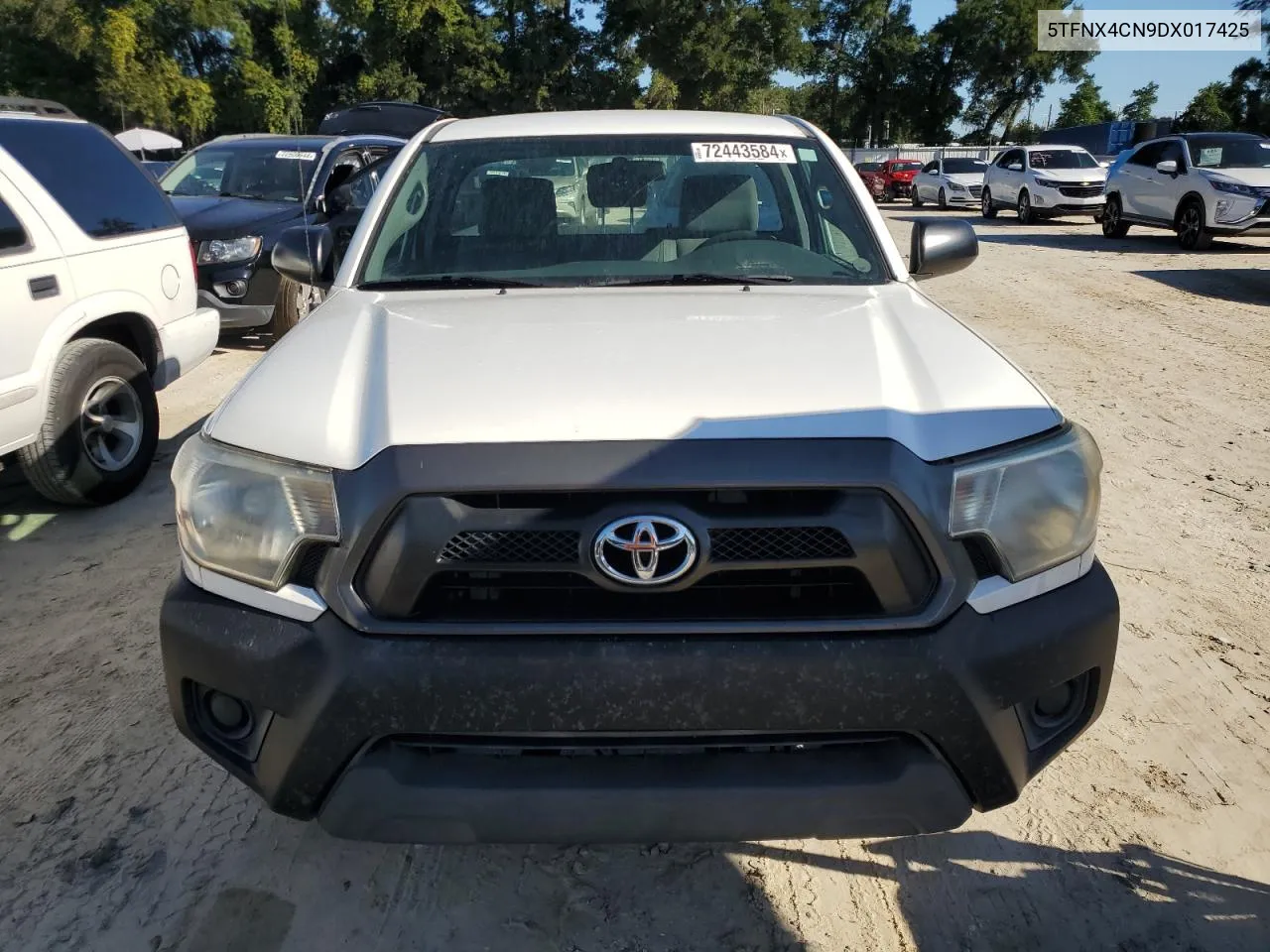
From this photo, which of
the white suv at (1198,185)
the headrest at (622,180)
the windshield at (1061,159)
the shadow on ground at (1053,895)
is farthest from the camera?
the windshield at (1061,159)

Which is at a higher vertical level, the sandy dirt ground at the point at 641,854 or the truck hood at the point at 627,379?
the truck hood at the point at 627,379

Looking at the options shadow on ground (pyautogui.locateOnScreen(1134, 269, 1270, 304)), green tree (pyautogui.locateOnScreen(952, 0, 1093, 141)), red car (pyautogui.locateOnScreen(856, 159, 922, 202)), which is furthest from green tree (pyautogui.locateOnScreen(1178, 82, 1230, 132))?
shadow on ground (pyautogui.locateOnScreen(1134, 269, 1270, 304))

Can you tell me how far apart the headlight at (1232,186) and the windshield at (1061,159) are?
294 inches

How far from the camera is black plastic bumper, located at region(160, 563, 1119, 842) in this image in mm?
1806

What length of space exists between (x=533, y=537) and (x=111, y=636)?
93.8 inches

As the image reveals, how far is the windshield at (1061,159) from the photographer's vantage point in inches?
833

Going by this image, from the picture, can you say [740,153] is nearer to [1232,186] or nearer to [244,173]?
[244,173]

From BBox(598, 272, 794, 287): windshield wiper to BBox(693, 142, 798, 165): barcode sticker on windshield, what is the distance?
557mm

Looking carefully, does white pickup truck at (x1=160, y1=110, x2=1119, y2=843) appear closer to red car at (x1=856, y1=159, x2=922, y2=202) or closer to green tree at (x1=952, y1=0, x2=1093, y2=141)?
red car at (x1=856, y1=159, x2=922, y2=202)

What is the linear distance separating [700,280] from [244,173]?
285 inches

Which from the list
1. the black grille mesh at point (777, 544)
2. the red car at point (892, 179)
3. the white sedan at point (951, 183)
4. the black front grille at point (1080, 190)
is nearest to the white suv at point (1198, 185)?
the black front grille at point (1080, 190)

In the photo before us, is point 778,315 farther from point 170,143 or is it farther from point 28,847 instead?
point 170,143

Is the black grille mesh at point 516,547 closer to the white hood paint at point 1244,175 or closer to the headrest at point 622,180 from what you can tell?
the headrest at point 622,180

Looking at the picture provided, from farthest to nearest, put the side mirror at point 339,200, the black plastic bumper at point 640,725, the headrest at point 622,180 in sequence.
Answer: the side mirror at point 339,200, the headrest at point 622,180, the black plastic bumper at point 640,725
